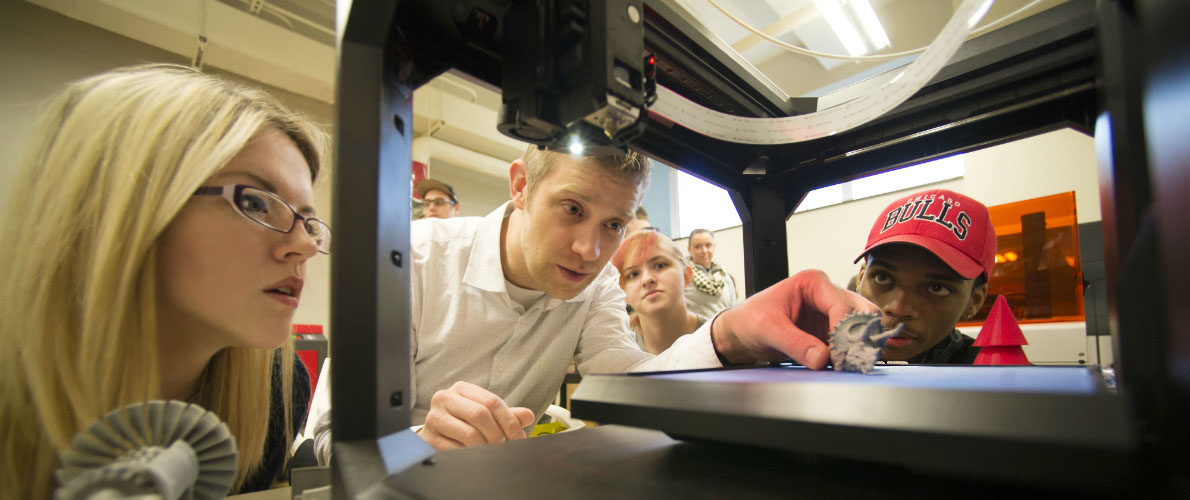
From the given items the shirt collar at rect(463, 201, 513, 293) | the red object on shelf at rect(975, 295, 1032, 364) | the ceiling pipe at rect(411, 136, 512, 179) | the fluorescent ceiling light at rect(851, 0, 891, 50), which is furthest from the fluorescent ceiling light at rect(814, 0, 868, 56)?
the ceiling pipe at rect(411, 136, 512, 179)

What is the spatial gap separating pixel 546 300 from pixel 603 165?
0.40 meters

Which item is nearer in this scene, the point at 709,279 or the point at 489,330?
the point at 489,330

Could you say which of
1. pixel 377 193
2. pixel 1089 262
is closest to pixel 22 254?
pixel 377 193

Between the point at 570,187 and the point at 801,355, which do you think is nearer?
the point at 801,355

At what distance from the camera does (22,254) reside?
0.48 m

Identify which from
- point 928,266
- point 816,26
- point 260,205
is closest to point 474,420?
point 260,205

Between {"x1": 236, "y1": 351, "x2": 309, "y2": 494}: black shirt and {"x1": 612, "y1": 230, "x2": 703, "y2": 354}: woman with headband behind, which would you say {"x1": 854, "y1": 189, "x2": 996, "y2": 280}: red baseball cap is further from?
{"x1": 236, "y1": 351, "x2": 309, "y2": 494}: black shirt

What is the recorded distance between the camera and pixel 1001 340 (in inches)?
37.8

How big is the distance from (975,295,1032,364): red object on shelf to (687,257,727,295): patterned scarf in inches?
63.7

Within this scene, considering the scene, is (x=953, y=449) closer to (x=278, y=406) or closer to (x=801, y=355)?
(x=801, y=355)

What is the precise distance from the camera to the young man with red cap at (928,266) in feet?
3.26

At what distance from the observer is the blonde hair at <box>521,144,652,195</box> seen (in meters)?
0.88

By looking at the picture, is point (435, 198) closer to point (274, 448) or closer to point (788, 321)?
point (274, 448)

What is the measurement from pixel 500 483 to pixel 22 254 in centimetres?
53
